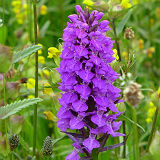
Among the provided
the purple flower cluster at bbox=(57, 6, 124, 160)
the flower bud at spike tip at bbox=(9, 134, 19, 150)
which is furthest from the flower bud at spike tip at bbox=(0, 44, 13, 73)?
the flower bud at spike tip at bbox=(9, 134, 19, 150)

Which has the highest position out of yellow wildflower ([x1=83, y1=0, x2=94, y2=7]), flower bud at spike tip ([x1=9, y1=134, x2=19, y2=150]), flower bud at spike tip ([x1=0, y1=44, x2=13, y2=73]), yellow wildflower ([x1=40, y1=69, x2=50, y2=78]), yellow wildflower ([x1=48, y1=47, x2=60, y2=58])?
yellow wildflower ([x1=83, y1=0, x2=94, y2=7])

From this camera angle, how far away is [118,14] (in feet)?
3.88

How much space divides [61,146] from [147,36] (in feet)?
3.75

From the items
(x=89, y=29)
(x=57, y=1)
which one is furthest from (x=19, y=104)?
(x=57, y=1)

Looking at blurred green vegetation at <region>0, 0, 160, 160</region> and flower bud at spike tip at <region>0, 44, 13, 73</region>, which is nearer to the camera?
flower bud at spike tip at <region>0, 44, 13, 73</region>

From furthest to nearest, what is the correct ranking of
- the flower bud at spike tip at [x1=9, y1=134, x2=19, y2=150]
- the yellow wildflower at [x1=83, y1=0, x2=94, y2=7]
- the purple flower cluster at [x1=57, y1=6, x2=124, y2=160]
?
the yellow wildflower at [x1=83, y1=0, x2=94, y2=7] → the flower bud at spike tip at [x1=9, y1=134, x2=19, y2=150] → the purple flower cluster at [x1=57, y1=6, x2=124, y2=160]

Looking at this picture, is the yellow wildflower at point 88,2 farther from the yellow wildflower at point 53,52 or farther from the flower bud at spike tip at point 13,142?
the flower bud at spike tip at point 13,142

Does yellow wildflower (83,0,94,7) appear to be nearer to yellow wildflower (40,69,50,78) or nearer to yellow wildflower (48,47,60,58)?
yellow wildflower (48,47,60,58)

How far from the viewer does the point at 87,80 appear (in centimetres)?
76

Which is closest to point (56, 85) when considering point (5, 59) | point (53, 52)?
point (53, 52)

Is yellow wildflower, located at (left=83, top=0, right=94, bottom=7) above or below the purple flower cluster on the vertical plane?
above

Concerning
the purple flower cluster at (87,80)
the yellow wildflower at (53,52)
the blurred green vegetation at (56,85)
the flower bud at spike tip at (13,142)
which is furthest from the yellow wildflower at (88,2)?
the flower bud at spike tip at (13,142)

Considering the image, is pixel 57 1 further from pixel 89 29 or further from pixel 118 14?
pixel 89 29

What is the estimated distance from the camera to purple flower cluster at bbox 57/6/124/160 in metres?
0.77
